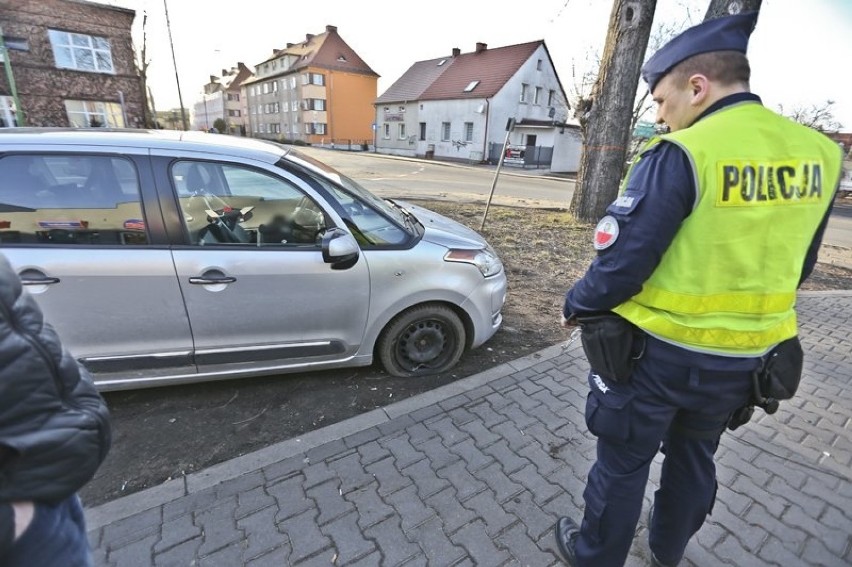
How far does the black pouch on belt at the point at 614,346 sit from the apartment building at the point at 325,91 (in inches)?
2036

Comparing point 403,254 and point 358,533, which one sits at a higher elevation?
point 403,254

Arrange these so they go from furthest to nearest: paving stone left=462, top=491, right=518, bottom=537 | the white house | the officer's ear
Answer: the white house → paving stone left=462, top=491, right=518, bottom=537 → the officer's ear

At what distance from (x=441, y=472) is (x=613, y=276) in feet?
5.24

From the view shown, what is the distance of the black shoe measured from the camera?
6.47 ft

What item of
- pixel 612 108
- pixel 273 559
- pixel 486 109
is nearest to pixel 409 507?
pixel 273 559

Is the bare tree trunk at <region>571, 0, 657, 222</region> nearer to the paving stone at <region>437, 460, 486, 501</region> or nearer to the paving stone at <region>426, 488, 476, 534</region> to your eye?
the paving stone at <region>437, 460, 486, 501</region>

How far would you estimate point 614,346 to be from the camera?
4.97 feet

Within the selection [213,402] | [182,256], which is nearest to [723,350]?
[182,256]

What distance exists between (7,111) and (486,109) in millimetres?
27112

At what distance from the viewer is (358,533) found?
2078 mm

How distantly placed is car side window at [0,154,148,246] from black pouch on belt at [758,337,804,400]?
3.12 meters

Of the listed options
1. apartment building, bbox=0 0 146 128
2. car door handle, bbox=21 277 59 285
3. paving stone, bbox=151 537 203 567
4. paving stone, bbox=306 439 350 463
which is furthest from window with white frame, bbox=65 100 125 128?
paving stone, bbox=151 537 203 567

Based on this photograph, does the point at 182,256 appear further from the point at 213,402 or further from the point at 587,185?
the point at 587,185

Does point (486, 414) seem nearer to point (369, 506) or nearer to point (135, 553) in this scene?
point (369, 506)
